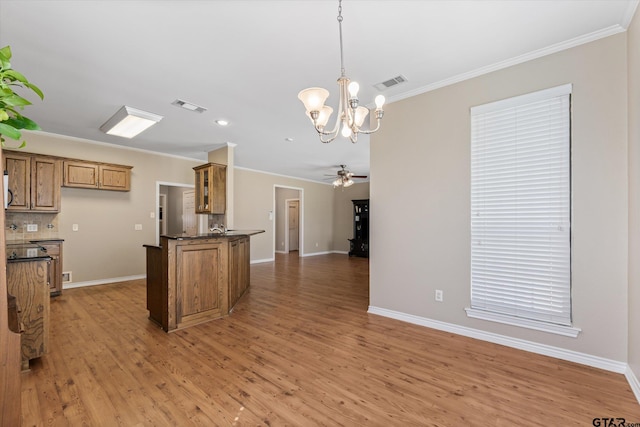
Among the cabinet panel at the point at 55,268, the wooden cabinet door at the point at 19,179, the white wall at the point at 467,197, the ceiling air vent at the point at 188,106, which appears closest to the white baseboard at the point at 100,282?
the cabinet panel at the point at 55,268

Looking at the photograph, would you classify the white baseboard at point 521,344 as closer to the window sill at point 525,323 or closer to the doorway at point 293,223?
the window sill at point 525,323

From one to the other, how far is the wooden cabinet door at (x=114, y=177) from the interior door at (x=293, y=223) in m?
5.46

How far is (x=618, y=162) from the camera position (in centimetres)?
227

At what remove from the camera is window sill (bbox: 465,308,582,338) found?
244cm

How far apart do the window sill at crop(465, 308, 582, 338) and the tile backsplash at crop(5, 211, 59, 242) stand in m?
6.24

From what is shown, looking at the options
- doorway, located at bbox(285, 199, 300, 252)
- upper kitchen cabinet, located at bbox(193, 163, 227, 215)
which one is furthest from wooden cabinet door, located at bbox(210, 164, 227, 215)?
doorway, located at bbox(285, 199, 300, 252)

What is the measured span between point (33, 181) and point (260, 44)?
444cm

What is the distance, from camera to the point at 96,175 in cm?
507

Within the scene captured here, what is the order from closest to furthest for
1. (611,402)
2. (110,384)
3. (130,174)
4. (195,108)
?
1. (611,402)
2. (110,384)
3. (195,108)
4. (130,174)

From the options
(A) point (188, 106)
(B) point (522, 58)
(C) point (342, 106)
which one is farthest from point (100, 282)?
(B) point (522, 58)

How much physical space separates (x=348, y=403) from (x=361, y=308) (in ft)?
6.63

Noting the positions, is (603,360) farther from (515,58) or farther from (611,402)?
(515,58)

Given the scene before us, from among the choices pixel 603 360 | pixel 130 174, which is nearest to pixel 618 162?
pixel 603 360

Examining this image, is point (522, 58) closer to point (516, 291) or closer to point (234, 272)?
point (516, 291)
